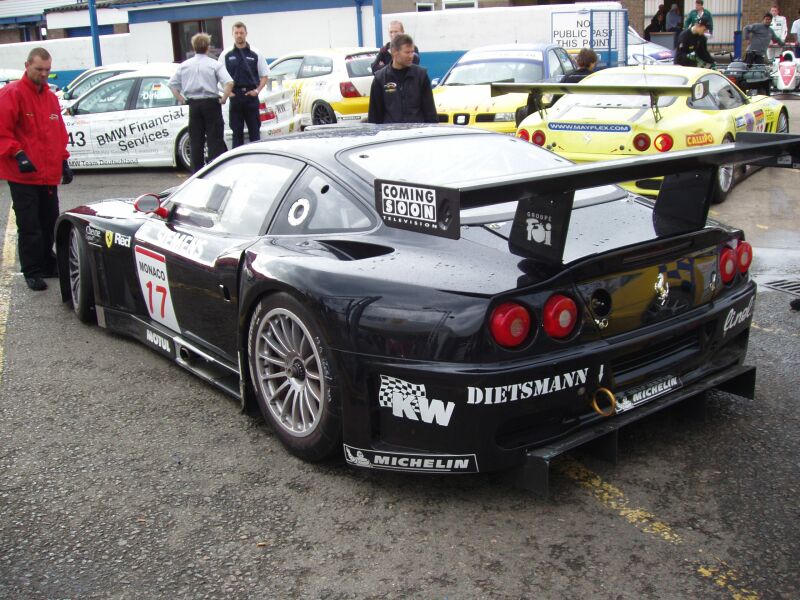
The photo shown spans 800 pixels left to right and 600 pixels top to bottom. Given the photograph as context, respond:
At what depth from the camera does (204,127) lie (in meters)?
10.7

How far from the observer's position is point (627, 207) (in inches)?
159

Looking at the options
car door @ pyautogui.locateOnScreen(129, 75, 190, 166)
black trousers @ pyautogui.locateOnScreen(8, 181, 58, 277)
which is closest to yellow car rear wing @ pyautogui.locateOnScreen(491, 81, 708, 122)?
black trousers @ pyautogui.locateOnScreen(8, 181, 58, 277)

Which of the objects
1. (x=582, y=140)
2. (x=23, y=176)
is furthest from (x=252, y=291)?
(x=582, y=140)

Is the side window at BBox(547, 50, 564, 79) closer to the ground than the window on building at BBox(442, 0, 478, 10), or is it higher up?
closer to the ground

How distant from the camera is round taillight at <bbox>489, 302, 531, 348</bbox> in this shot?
313cm

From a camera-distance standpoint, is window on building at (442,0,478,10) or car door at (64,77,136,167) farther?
window on building at (442,0,478,10)

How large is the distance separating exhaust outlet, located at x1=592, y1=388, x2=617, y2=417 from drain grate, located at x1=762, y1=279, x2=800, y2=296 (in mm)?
3425

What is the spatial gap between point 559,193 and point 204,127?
8.15 metres

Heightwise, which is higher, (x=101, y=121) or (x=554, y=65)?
(x=554, y=65)

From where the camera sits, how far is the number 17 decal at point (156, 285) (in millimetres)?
4730

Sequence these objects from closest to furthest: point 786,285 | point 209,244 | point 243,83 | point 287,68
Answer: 1. point 209,244
2. point 786,285
3. point 243,83
4. point 287,68

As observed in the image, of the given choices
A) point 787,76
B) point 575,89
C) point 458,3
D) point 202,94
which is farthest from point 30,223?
point 458,3

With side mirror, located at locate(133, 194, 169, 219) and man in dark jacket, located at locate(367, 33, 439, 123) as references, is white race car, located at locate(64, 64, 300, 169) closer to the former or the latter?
man in dark jacket, located at locate(367, 33, 439, 123)

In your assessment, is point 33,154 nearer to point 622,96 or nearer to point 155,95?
point 622,96
